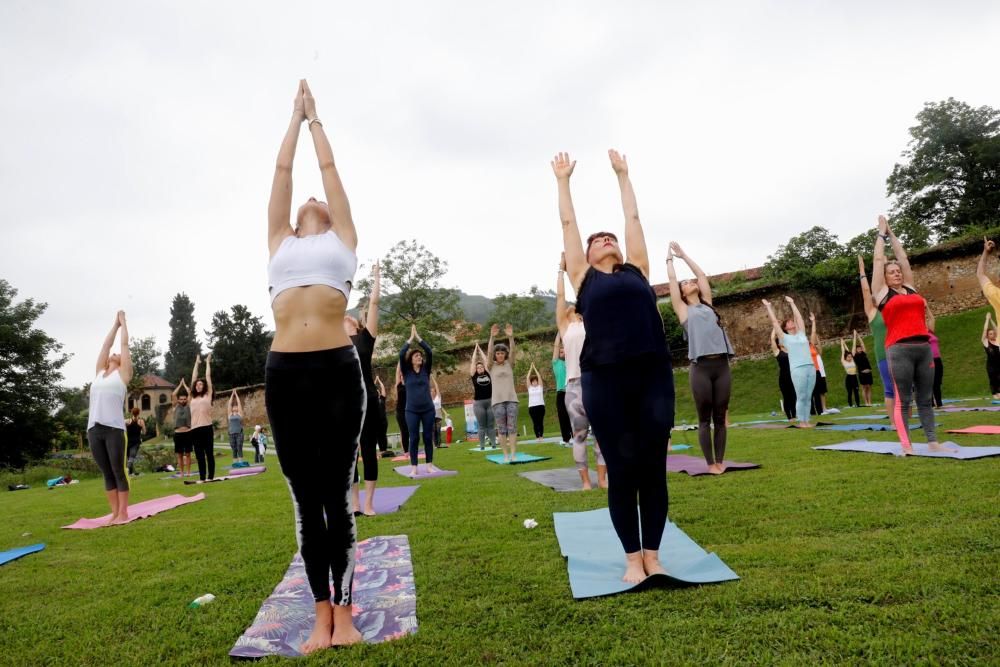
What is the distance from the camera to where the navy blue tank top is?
350 cm

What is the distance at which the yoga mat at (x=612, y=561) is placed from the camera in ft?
10.7

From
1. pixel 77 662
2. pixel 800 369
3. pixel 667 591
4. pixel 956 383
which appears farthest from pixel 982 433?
pixel 956 383

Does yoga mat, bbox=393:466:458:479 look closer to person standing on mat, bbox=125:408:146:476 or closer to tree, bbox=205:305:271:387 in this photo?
person standing on mat, bbox=125:408:146:476

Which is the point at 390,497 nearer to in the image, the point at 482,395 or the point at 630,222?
the point at 630,222

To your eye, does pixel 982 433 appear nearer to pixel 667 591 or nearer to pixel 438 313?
pixel 667 591

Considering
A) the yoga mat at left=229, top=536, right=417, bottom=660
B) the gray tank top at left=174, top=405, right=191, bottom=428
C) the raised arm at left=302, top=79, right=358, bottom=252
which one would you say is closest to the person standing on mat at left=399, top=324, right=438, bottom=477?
the yoga mat at left=229, top=536, right=417, bottom=660

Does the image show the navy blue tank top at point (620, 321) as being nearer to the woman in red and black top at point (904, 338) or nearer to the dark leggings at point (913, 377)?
the woman in red and black top at point (904, 338)

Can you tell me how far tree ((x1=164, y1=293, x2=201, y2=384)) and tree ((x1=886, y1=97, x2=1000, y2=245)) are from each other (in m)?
87.9

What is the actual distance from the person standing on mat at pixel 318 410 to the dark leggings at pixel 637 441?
1498mm

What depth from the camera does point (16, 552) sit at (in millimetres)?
5699

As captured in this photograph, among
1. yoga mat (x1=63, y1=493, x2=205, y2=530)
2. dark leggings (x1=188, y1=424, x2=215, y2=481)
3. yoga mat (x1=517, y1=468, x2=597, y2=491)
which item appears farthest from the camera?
dark leggings (x1=188, y1=424, x2=215, y2=481)

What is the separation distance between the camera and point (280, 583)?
12.7 feet

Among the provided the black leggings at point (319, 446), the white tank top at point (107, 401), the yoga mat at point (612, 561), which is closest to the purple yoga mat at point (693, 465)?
the yoga mat at point (612, 561)

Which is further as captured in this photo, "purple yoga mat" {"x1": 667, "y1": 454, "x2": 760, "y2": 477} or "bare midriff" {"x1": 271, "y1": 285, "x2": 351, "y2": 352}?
"purple yoga mat" {"x1": 667, "y1": 454, "x2": 760, "y2": 477}
